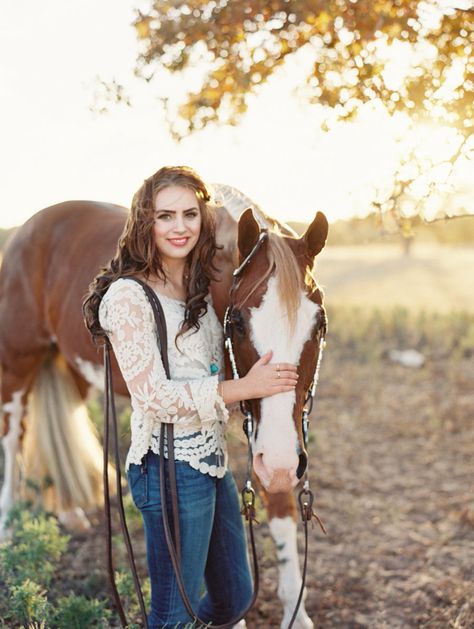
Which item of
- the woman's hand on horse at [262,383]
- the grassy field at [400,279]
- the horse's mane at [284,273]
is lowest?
Result: the grassy field at [400,279]

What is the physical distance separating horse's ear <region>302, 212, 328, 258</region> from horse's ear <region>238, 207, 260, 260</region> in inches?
7.1

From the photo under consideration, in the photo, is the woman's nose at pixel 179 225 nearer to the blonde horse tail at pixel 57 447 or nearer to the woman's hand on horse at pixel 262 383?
the woman's hand on horse at pixel 262 383

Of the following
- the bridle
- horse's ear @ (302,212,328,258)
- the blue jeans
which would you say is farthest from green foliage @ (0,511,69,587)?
horse's ear @ (302,212,328,258)

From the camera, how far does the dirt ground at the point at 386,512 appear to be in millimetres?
3219

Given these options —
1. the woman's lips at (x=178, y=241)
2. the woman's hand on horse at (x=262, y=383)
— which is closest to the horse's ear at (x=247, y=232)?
the woman's lips at (x=178, y=241)

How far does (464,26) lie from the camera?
105 inches

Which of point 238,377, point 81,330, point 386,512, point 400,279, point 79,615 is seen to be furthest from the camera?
point 400,279

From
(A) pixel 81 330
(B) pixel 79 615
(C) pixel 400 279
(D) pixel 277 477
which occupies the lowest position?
(C) pixel 400 279

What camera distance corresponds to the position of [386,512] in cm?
438

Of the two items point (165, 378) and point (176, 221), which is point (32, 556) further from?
point (176, 221)

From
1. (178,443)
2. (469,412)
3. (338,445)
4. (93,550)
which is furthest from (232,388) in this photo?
(469,412)

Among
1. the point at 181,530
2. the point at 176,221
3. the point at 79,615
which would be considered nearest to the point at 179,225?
the point at 176,221

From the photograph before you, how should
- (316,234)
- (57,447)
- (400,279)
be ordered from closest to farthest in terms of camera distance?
(316,234) → (57,447) → (400,279)

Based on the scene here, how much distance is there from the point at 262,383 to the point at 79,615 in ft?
4.29
